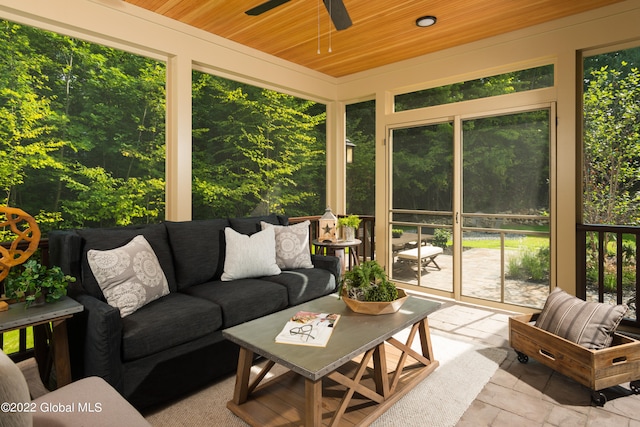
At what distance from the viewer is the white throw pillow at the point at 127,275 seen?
2.26 metres

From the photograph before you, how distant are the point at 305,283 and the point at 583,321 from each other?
1.96m

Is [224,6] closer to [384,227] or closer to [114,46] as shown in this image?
[114,46]

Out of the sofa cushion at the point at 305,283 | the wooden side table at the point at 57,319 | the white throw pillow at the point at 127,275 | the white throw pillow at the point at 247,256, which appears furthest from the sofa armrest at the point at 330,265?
the wooden side table at the point at 57,319

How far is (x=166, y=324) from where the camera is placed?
2186 mm

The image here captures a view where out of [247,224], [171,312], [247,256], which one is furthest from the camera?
[247,224]

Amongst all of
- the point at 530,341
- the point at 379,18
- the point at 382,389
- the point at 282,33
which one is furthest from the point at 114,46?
the point at 530,341

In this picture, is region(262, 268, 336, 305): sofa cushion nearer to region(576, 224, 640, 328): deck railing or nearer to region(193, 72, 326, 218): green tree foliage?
region(193, 72, 326, 218): green tree foliage

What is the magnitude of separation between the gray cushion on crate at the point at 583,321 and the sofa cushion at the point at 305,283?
1.67 m

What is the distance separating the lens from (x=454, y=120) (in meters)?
4.25

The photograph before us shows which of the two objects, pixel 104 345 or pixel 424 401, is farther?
pixel 424 401

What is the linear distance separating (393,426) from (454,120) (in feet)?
11.0

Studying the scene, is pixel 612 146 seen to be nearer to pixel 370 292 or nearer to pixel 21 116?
pixel 370 292

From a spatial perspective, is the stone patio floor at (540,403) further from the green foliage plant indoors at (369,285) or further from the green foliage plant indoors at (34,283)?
the green foliage plant indoors at (34,283)

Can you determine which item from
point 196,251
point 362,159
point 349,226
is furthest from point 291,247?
point 362,159
